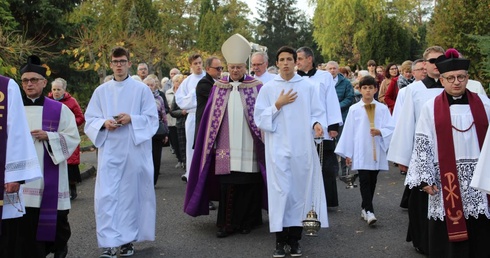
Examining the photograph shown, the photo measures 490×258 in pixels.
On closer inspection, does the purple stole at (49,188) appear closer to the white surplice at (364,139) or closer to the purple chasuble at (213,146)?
the purple chasuble at (213,146)

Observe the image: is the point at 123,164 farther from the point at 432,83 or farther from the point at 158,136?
the point at 158,136

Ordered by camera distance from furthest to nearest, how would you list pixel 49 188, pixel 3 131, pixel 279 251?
pixel 279 251, pixel 49 188, pixel 3 131

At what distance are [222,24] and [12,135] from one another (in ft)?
221

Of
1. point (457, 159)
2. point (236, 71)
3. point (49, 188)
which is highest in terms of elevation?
point (236, 71)

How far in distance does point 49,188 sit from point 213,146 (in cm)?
245

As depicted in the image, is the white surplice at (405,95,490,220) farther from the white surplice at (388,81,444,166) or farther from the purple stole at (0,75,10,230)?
the purple stole at (0,75,10,230)

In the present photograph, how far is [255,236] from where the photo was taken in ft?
28.0

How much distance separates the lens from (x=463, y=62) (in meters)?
6.11

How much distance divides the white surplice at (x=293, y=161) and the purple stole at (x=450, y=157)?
1.69 metres

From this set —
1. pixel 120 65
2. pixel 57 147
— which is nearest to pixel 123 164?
pixel 57 147

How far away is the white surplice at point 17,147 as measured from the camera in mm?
5438

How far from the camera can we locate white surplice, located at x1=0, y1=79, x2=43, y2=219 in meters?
5.44

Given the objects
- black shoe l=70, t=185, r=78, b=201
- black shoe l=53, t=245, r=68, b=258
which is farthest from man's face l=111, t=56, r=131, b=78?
black shoe l=70, t=185, r=78, b=201

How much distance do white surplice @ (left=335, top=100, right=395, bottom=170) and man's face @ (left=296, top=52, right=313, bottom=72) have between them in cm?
97
